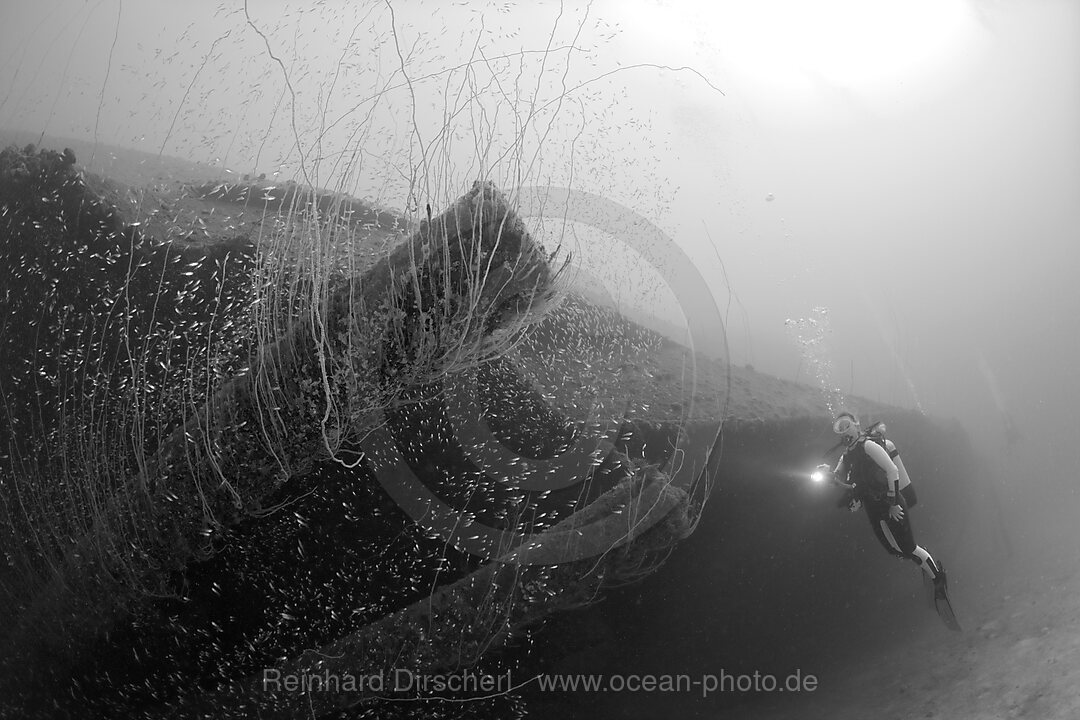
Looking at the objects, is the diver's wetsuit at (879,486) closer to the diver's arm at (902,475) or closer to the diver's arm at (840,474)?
the diver's arm at (840,474)

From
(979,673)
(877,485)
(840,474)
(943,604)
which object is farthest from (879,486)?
(943,604)

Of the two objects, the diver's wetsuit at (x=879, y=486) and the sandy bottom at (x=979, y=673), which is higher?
the diver's wetsuit at (x=879, y=486)

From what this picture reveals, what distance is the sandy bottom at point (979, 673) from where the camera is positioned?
5.47 metres

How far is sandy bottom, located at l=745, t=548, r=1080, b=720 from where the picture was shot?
547cm

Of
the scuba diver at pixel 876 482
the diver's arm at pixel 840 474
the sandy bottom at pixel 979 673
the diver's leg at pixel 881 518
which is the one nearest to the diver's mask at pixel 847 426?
the scuba diver at pixel 876 482

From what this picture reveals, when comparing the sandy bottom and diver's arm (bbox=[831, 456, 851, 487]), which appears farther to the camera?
diver's arm (bbox=[831, 456, 851, 487])

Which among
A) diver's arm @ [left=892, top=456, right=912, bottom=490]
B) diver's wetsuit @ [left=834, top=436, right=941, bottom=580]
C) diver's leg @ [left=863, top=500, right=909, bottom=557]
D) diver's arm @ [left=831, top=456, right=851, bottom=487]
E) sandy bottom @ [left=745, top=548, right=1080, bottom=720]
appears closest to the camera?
sandy bottom @ [left=745, top=548, right=1080, bottom=720]

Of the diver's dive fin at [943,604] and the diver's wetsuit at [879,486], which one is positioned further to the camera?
the diver's dive fin at [943,604]

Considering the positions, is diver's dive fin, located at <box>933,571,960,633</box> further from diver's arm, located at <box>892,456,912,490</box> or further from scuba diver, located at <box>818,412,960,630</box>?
diver's arm, located at <box>892,456,912,490</box>

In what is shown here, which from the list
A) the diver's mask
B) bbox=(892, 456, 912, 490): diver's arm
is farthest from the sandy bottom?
the diver's mask

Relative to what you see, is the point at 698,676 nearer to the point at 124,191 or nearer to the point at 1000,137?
the point at 124,191

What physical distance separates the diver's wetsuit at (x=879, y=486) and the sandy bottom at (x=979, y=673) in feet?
4.52

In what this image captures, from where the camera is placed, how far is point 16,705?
455 cm

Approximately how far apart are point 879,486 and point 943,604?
17.0 ft
